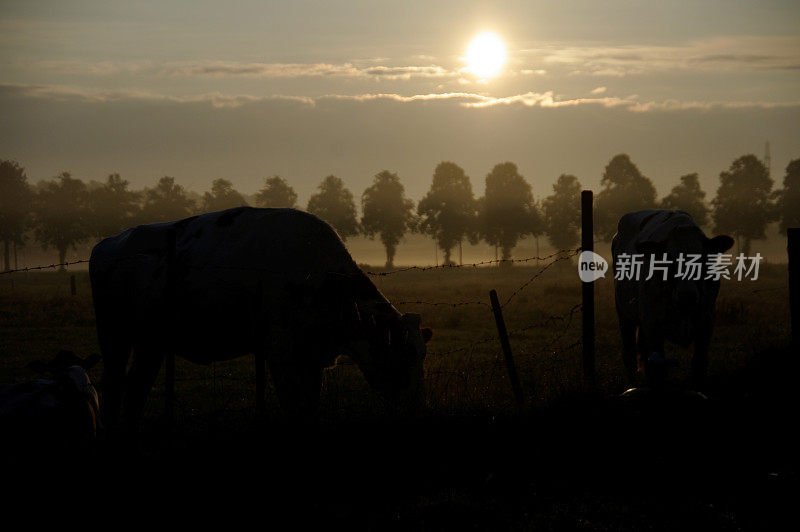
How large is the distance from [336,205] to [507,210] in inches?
1010

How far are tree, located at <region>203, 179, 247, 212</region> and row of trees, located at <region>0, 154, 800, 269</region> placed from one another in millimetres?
6002

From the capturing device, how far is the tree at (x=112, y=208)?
A: 315ft

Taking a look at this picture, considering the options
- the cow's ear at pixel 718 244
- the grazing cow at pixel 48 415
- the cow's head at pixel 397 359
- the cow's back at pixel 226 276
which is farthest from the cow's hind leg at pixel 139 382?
the cow's ear at pixel 718 244

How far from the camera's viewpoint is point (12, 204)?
10431cm

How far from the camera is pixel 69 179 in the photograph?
10550cm

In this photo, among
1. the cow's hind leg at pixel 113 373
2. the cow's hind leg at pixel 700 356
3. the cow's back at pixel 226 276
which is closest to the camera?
the cow's back at pixel 226 276

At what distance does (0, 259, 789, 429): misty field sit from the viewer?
1024cm

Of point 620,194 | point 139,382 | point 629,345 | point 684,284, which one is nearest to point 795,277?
point 684,284

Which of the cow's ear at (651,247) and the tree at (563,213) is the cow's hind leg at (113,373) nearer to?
the cow's ear at (651,247)

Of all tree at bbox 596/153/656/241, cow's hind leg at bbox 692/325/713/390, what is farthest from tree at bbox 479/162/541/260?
cow's hind leg at bbox 692/325/713/390

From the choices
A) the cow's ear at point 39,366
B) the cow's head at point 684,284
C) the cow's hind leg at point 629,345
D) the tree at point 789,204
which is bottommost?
the cow's hind leg at point 629,345

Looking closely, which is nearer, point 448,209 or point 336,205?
point 448,209

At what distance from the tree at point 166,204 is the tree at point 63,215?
318 inches

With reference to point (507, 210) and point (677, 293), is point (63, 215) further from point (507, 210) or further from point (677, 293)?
point (677, 293)
